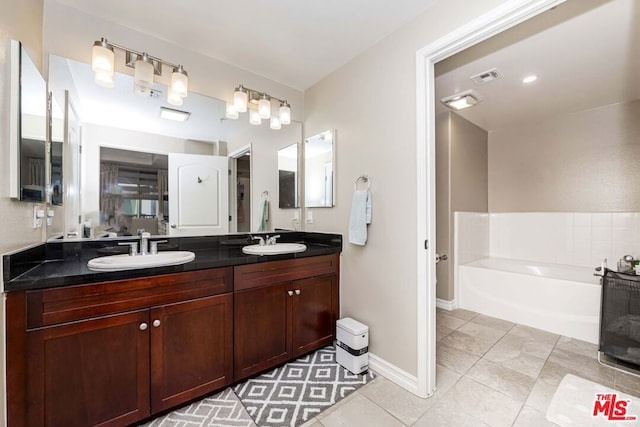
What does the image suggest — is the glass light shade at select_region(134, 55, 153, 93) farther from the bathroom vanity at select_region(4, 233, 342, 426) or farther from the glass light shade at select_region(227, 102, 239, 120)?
the bathroom vanity at select_region(4, 233, 342, 426)

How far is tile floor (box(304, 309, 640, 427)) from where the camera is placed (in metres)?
1.43

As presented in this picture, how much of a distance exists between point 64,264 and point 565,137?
484 cm

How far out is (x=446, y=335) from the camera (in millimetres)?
2447

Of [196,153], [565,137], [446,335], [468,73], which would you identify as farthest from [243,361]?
[565,137]

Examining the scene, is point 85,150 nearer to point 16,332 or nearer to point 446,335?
point 16,332

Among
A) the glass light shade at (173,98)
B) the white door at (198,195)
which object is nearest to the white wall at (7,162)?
the glass light shade at (173,98)

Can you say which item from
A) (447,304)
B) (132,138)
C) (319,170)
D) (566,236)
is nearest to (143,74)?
(132,138)

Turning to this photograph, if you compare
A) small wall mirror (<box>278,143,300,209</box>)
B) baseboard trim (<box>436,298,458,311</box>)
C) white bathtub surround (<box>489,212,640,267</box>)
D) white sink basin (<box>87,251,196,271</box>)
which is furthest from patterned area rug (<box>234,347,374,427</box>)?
white bathtub surround (<box>489,212,640,267</box>)

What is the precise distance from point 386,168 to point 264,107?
1210 mm

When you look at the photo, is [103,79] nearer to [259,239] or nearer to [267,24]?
[267,24]

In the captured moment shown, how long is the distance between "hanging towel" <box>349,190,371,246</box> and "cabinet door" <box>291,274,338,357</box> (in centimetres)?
43

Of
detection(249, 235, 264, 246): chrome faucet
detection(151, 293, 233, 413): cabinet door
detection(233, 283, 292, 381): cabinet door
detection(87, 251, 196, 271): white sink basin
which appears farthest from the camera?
detection(249, 235, 264, 246): chrome faucet

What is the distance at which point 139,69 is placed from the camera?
5.49ft
